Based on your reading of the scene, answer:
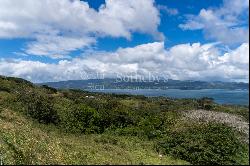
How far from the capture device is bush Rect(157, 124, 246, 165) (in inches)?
695

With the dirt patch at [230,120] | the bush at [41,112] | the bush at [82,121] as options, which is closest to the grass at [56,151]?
the dirt patch at [230,120]

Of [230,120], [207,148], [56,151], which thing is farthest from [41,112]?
[207,148]

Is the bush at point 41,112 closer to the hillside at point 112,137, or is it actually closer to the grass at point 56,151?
the hillside at point 112,137

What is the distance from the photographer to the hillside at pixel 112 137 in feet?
59.3

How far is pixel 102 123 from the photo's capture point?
40.6m

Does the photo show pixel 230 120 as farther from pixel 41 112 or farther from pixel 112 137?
pixel 41 112

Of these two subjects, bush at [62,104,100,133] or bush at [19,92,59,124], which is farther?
bush at [19,92,59,124]

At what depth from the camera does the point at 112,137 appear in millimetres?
33406

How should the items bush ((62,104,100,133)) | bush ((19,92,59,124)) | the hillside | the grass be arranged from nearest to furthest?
the grass, the hillside, bush ((62,104,100,133)), bush ((19,92,59,124))

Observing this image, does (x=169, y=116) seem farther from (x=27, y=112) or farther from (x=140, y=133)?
(x=27, y=112)

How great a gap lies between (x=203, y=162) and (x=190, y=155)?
146 cm

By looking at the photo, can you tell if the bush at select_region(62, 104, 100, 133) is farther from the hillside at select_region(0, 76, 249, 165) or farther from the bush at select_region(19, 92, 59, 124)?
the bush at select_region(19, 92, 59, 124)

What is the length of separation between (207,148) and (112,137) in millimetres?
14376

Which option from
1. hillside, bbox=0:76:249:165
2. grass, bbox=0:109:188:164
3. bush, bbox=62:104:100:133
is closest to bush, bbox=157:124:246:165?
hillside, bbox=0:76:249:165
